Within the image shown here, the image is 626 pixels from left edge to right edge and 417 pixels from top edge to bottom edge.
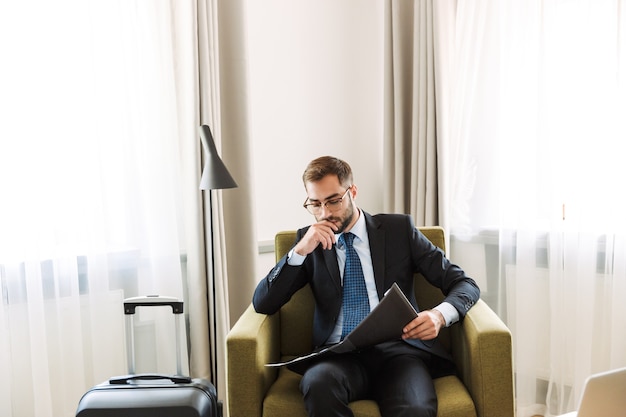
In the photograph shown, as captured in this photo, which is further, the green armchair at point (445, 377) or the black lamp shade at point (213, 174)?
the black lamp shade at point (213, 174)

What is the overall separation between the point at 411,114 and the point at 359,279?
5.04 ft

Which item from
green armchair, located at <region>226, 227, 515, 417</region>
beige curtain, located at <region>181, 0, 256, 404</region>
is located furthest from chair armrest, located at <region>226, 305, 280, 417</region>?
beige curtain, located at <region>181, 0, 256, 404</region>

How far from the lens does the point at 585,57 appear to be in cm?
283

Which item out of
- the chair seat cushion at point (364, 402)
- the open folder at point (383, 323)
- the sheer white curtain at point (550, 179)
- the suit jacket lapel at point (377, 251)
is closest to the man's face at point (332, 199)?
the suit jacket lapel at point (377, 251)

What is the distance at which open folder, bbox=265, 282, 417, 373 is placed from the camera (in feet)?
6.33

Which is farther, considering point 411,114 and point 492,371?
point 411,114

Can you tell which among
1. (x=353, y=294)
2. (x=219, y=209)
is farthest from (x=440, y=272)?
(x=219, y=209)

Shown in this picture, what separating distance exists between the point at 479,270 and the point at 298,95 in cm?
135

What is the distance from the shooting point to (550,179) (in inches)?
118

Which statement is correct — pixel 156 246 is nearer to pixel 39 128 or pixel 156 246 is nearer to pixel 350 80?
pixel 39 128

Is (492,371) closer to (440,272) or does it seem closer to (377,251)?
(440,272)

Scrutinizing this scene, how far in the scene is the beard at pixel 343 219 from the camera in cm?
231

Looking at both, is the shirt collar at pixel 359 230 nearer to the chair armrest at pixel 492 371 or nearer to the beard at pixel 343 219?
the beard at pixel 343 219

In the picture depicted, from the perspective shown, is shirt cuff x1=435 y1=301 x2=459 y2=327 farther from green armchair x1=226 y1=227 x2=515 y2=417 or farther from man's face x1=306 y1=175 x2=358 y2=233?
man's face x1=306 y1=175 x2=358 y2=233
